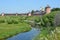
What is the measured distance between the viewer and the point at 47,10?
5138 inches

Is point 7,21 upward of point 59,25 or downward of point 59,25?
downward

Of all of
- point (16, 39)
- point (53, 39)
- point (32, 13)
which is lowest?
point (32, 13)

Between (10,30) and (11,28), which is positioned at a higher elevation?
(10,30)

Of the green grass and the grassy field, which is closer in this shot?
the green grass

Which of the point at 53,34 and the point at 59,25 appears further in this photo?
the point at 59,25

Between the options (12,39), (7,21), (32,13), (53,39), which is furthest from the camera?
(32,13)

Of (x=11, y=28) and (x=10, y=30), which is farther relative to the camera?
(x=11, y=28)

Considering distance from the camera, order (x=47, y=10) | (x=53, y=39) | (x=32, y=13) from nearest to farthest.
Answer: (x=53, y=39) < (x=47, y=10) < (x=32, y=13)

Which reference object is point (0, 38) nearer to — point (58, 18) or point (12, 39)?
point (12, 39)

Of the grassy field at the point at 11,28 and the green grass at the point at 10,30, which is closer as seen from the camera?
the green grass at the point at 10,30

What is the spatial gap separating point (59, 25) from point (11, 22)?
39892mm

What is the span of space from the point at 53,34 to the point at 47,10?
108768 mm

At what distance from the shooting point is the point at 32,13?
160375mm

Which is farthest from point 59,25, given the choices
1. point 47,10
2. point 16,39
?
point 47,10
